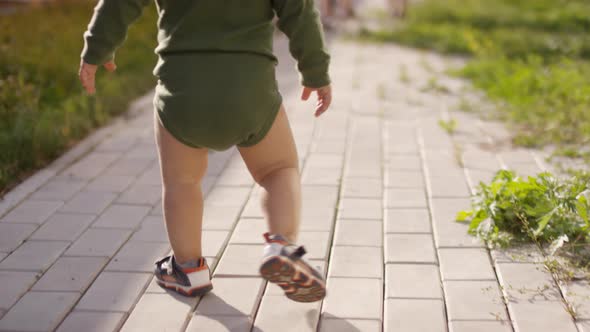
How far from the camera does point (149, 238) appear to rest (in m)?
3.41

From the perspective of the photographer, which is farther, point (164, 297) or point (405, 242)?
point (405, 242)

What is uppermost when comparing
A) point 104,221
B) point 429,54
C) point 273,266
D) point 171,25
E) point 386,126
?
point 171,25

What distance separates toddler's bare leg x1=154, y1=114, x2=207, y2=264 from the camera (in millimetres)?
2625

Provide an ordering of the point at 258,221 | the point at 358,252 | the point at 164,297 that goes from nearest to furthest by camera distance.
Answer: the point at 164,297 < the point at 358,252 < the point at 258,221

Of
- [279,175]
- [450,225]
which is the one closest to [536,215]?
[450,225]

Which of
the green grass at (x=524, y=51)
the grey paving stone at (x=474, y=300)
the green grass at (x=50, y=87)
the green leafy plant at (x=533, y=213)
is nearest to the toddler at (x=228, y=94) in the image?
the grey paving stone at (x=474, y=300)

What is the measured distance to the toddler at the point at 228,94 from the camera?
8.05 feet

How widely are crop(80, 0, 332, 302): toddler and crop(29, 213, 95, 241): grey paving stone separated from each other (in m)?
0.90

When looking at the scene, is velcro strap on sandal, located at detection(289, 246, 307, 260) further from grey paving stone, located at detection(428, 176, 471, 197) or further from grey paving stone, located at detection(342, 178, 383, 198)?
grey paving stone, located at detection(428, 176, 471, 197)

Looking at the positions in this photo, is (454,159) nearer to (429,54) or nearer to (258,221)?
(258,221)

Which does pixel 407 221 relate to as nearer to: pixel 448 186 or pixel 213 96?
pixel 448 186

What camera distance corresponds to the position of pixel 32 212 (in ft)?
12.2

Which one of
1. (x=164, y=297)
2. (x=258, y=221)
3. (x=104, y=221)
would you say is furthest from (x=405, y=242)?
(x=104, y=221)

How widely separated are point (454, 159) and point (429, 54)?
3539 mm
